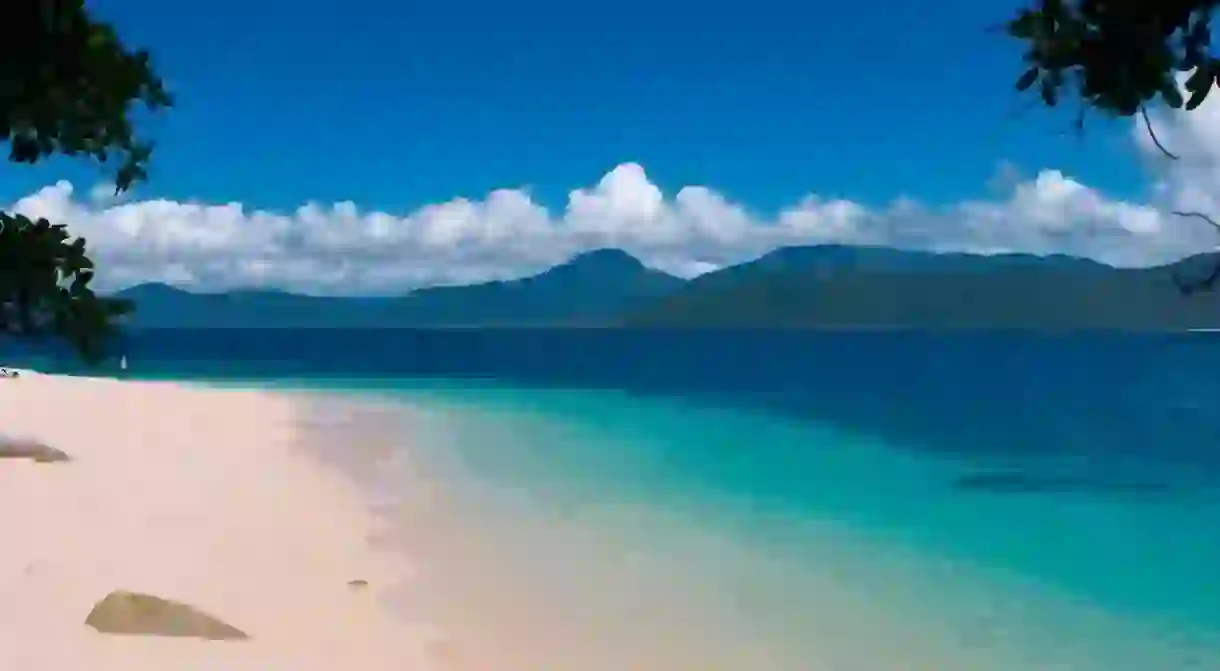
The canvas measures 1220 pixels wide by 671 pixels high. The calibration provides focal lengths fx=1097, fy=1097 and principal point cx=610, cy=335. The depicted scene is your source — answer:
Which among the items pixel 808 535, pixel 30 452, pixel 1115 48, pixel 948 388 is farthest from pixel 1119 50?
pixel 948 388

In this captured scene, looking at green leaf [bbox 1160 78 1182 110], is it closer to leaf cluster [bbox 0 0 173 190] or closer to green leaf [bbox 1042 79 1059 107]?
green leaf [bbox 1042 79 1059 107]

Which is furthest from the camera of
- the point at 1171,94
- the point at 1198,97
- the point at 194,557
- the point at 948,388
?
the point at 948,388

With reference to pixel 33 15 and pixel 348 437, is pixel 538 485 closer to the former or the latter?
pixel 348 437

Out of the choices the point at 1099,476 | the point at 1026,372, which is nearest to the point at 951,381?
the point at 1026,372

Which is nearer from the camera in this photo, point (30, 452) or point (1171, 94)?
point (1171, 94)

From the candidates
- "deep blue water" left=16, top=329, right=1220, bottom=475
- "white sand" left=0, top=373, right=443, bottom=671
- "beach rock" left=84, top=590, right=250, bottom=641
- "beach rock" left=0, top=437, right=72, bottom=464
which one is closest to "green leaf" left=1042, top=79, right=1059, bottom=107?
"deep blue water" left=16, top=329, right=1220, bottom=475

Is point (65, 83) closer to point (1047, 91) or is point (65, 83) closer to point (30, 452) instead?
point (1047, 91)
